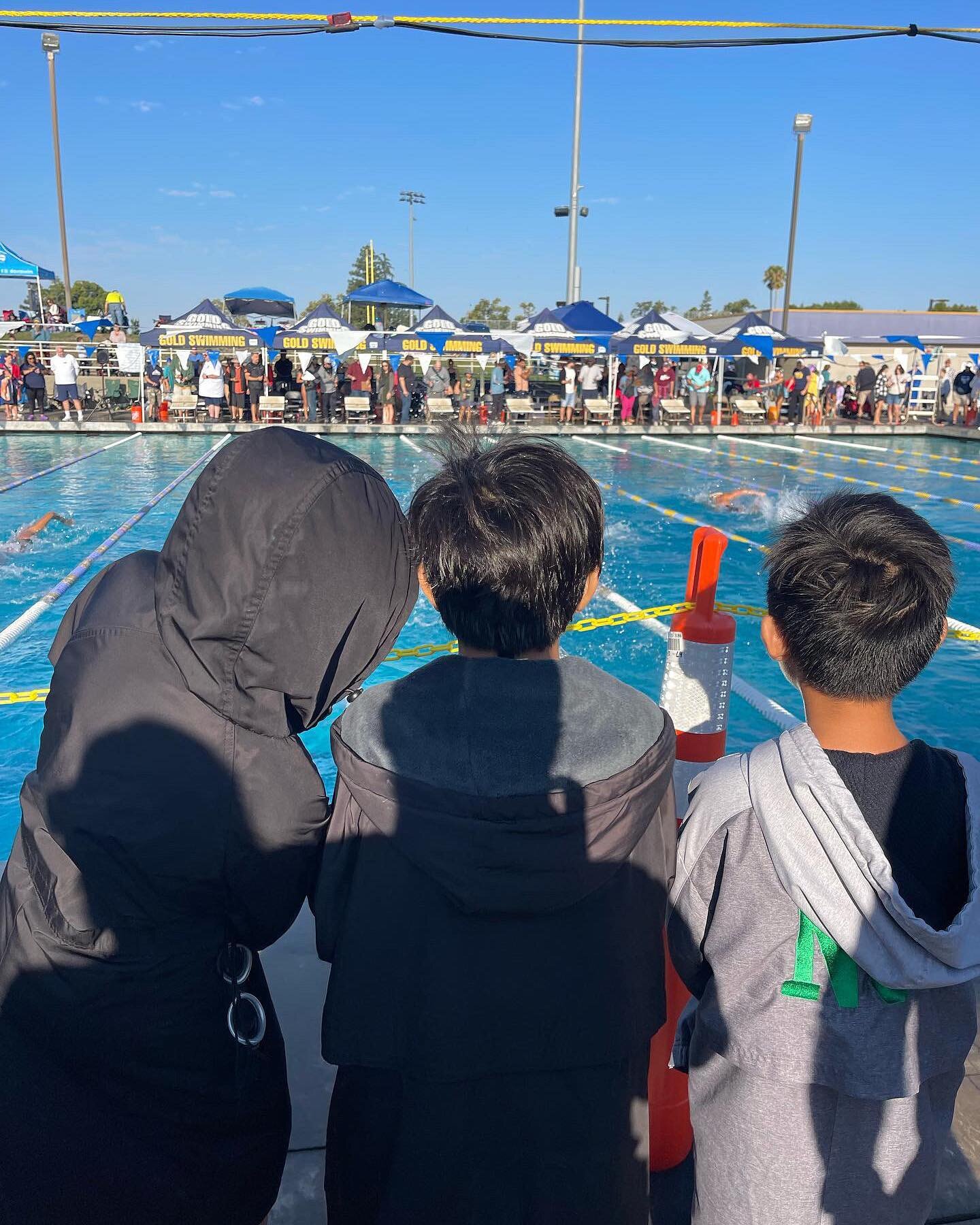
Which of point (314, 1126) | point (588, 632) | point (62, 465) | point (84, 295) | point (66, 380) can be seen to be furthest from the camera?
point (84, 295)

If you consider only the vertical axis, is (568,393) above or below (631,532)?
above

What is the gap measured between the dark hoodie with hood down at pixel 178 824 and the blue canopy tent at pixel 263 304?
3097cm

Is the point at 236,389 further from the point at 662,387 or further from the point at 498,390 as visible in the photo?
the point at 662,387

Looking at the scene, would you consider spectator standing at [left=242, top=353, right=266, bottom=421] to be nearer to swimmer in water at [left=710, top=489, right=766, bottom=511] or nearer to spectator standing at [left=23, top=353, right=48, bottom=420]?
spectator standing at [left=23, top=353, right=48, bottom=420]

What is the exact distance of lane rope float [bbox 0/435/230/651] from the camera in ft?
23.6

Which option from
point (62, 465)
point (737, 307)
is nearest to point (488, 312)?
point (737, 307)

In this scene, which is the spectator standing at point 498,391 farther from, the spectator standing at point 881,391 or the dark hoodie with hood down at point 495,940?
the dark hoodie with hood down at point 495,940

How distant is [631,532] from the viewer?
1166cm

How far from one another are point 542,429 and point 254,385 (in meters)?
7.80

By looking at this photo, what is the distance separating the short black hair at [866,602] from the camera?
1435mm

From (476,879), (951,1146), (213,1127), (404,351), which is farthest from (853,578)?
(404,351)

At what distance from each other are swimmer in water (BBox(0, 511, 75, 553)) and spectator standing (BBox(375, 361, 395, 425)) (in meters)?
12.5

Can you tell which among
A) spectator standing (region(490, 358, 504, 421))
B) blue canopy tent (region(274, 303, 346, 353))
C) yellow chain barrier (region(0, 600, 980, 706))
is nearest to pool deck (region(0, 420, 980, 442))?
spectator standing (region(490, 358, 504, 421))

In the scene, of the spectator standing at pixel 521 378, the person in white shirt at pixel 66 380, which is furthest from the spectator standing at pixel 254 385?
the spectator standing at pixel 521 378
